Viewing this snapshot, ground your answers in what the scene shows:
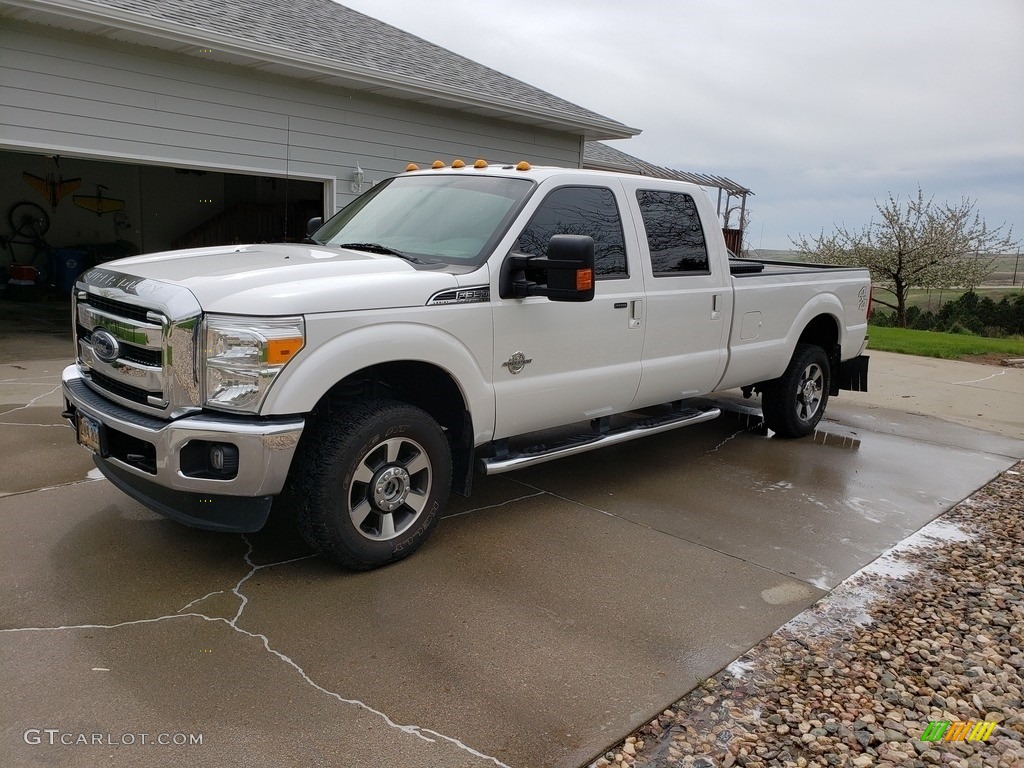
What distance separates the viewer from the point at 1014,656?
3451 mm

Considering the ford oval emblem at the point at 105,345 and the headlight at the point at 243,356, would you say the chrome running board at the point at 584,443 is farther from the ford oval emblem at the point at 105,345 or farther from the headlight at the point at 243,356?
the ford oval emblem at the point at 105,345

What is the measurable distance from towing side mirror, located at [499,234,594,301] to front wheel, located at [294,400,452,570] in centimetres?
87

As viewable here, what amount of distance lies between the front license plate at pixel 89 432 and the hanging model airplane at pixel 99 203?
51.9 ft

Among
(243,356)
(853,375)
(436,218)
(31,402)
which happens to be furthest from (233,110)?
Result: (853,375)

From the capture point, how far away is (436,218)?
181 inches

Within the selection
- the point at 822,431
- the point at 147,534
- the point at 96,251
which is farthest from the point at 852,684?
the point at 96,251

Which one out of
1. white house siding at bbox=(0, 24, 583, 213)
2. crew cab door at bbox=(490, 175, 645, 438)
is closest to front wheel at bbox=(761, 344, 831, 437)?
crew cab door at bbox=(490, 175, 645, 438)

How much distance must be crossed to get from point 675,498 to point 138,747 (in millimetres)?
3615

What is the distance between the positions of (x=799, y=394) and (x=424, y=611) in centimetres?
460

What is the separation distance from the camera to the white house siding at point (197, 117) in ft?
27.6

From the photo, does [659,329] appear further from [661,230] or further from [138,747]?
[138,747]

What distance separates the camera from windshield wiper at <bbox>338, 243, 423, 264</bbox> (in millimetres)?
4281

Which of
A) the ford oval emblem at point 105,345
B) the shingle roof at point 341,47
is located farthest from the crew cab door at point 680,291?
the shingle roof at point 341,47

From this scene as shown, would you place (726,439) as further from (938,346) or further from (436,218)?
(938,346)
